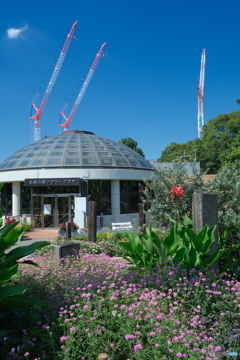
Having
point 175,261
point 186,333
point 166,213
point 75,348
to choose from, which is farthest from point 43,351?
point 166,213

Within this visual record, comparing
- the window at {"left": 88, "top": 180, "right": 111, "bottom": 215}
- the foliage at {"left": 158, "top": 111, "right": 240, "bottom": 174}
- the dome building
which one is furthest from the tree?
the window at {"left": 88, "top": 180, "right": 111, "bottom": 215}

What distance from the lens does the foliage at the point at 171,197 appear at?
7.20 metres

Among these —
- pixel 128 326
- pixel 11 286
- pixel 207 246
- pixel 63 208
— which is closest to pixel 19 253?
pixel 11 286

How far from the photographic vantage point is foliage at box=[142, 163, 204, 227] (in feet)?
23.6

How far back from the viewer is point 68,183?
818 inches

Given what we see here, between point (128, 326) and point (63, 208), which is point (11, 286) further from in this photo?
point (63, 208)

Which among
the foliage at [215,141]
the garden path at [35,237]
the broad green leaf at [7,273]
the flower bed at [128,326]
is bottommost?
the garden path at [35,237]

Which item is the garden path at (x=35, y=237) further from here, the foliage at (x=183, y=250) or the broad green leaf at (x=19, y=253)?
the broad green leaf at (x=19, y=253)

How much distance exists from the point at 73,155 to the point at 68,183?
331cm

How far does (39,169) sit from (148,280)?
61.9ft

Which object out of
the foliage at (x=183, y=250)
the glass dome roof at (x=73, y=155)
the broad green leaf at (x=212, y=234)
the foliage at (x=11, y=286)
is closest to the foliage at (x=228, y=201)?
the foliage at (x=183, y=250)

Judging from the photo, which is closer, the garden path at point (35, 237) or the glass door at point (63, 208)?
the garden path at point (35, 237)

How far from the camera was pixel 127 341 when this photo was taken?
3.00m

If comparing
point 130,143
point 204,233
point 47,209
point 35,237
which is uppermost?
point 130,143
